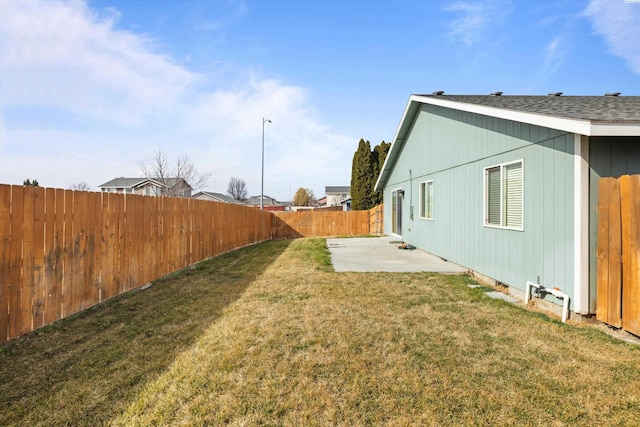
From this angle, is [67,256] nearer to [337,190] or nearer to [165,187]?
[165,187]

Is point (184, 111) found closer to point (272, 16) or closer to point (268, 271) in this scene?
point (272, 16)

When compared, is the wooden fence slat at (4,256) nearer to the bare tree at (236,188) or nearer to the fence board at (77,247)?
the fence board at (77,247)

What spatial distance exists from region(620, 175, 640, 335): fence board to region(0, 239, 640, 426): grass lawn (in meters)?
0.36

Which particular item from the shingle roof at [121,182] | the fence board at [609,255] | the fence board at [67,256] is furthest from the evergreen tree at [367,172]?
the shingle roof at [121,182]

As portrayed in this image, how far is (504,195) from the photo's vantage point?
236 inches

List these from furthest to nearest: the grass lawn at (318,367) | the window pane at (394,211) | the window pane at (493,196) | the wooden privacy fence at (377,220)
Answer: the wooden privacy fence at (377,220) < the window pane at (394,211) < the window pane at (493,196) < the grass lawn at (318,367)

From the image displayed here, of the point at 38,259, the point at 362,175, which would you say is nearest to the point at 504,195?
the point at 38,259

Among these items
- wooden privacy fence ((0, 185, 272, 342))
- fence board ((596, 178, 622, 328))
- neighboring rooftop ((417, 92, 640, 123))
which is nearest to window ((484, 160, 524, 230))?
neighboring rooftop ((417, 92, 640, 123))

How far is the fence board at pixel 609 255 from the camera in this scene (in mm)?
3756

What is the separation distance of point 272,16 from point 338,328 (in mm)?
9597

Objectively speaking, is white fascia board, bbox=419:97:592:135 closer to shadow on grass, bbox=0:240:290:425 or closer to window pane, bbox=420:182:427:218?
window pane, bbox=420:182:427:218

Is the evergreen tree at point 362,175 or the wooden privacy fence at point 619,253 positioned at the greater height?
the evergreen tree at point 362,175

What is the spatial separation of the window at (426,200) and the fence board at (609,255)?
6.10 metres

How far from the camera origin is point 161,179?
2894 cm
